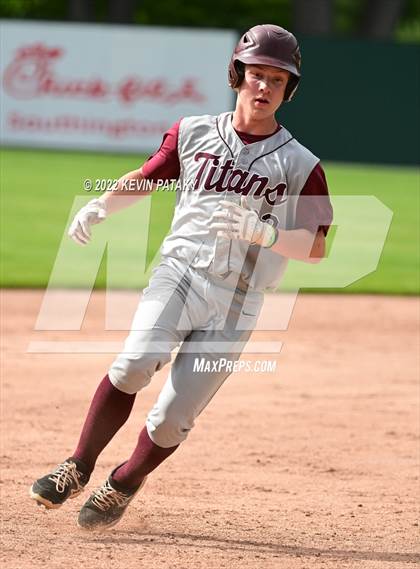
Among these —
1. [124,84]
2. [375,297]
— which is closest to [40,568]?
[375,297]

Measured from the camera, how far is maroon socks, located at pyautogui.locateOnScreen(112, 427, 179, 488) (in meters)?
4.75

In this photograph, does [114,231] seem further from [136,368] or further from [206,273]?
[136,368]

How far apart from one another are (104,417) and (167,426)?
0.92 feet

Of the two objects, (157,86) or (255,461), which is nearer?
(255,461)

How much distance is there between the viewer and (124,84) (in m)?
23.5

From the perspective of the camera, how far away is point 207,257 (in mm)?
4730

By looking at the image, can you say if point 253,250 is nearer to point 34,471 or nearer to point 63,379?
point 34,471

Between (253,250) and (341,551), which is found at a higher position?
(253,250)

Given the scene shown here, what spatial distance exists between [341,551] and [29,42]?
20.2 m

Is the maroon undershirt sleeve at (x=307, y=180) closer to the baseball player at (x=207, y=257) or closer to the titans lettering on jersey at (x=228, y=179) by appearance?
the baseball player at (x=207, y=257)

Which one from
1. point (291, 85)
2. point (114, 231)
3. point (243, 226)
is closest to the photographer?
point (243, 226)

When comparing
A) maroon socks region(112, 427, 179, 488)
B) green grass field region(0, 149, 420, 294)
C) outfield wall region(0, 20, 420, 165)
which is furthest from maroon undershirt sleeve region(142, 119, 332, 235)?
outfield wall region(0, 20, 420, 165)

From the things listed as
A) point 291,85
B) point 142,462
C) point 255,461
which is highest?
point 291,85

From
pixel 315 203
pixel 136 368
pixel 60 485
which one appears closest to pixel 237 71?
pixel 315 203
